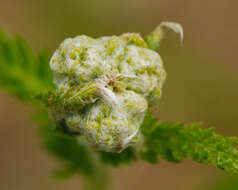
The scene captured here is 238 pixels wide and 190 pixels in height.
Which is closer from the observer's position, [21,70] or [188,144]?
[188,144]

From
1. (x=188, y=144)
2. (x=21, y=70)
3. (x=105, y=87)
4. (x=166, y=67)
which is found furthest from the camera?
(x=166, y=67)

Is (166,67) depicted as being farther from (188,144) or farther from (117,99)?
(117,99)

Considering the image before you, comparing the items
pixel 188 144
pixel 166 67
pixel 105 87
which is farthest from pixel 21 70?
pixel 166 67

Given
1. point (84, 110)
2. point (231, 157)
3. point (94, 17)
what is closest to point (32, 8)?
point (94, 17)

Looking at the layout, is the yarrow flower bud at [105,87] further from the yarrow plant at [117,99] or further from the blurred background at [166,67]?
the blurred background at [166,67]

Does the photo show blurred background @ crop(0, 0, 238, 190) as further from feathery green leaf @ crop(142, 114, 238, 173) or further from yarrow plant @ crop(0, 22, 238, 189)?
yarrow plant @ crop(0, 22, 238, 189)

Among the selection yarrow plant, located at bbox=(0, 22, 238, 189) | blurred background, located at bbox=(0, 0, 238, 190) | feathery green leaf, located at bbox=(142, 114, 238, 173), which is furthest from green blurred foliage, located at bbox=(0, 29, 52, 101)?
blurred background, located at bbox=(0, 0, 238, 190)

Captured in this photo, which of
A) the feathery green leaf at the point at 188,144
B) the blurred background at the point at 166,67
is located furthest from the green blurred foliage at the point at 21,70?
the blurred background at the point at 166,67
